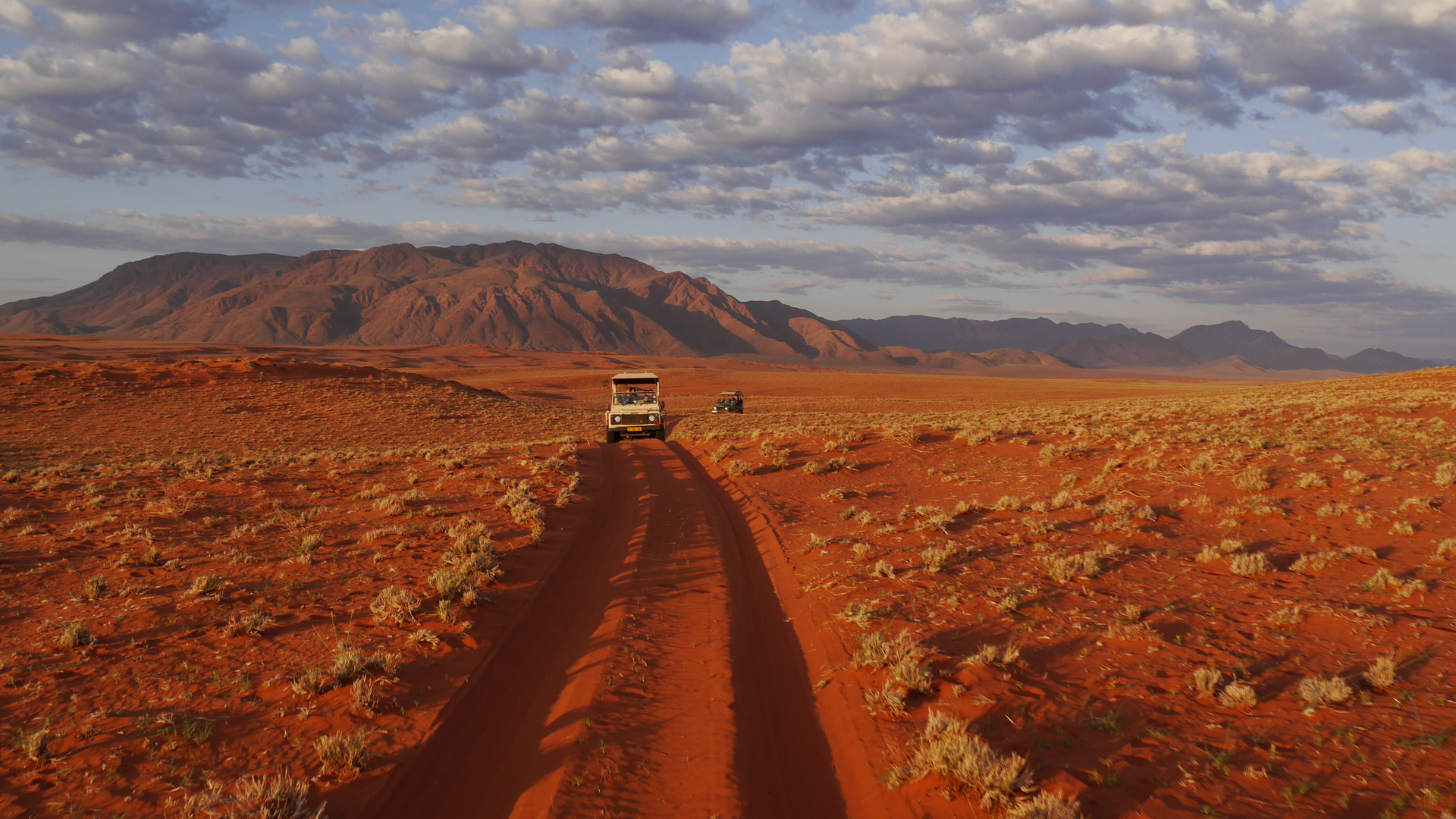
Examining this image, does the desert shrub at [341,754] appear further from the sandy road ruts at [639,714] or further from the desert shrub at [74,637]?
the desert shrub at [74,637]

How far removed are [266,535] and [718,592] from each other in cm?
772

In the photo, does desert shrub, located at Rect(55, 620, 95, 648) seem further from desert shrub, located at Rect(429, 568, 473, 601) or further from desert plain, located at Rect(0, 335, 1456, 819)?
desert shrub, located at Rect(429, 568, 473, 601)

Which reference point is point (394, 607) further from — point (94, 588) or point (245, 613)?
point (94, 588)

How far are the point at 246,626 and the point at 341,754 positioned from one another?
315cm

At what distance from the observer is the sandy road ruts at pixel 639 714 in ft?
16.8

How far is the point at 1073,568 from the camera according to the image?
31.6 ft

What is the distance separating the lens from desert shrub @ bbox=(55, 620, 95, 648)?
7.00m

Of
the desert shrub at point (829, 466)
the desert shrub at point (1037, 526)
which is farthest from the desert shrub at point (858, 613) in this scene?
the desert shrub at point (829, 466)

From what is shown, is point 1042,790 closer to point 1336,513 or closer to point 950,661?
point 950,661

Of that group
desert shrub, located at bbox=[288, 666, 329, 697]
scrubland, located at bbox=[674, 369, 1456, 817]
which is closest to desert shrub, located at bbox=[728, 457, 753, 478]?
scrubland, located at bbox=[674, 369, 1456, 817]

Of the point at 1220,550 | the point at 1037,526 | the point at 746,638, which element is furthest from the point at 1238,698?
the point at 1037,526

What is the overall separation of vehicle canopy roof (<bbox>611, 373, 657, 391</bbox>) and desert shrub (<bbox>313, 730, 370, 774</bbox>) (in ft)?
73.0

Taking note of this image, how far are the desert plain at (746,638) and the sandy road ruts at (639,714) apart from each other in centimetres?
4

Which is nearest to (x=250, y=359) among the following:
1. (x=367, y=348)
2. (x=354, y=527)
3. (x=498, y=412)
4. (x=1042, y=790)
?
(x=498, y=412)
